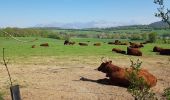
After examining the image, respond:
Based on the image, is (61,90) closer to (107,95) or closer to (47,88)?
(47,88)

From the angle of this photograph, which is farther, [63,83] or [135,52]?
[135,52]

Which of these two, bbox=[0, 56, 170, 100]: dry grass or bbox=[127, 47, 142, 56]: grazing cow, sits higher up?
bbox=[0, 56, 170, 100]: dry grass

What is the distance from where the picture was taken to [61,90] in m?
16.4

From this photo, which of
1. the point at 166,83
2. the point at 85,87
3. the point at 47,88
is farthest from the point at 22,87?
the point at 166,83

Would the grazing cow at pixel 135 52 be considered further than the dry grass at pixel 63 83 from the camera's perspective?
Yes

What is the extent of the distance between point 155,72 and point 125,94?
296 inches

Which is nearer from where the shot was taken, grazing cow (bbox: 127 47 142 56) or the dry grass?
the dry grass

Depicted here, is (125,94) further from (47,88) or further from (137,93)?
(137,93)

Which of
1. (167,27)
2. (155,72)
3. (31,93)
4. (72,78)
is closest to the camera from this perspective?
(167,27)

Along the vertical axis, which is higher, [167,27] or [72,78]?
[167,27]

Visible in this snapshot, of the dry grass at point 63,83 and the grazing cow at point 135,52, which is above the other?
the dry grass at point 63,83

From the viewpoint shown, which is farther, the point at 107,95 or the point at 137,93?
the point at 107,95

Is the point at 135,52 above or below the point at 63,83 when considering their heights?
below

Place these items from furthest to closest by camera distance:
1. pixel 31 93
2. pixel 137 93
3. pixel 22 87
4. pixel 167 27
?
pixel 22 87, pixel 31 93, pixel 137 93, pixel 167 27
